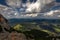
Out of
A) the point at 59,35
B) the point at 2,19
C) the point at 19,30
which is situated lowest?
the point at 59,35

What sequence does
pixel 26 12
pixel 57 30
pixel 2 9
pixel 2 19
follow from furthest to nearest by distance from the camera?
pixel 26 12
pixel 2 9
pixel 57 30
pixel 2 19

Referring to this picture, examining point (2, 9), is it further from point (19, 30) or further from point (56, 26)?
point (56, 26)

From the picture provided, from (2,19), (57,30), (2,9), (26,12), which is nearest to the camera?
(2,19)

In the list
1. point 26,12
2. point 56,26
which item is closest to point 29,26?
point 56,26

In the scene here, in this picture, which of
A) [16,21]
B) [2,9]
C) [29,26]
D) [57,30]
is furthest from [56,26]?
[2,9]

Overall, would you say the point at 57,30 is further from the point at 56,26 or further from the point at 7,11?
the point at 7,11

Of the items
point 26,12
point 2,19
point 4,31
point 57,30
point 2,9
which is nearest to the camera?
point 4,31

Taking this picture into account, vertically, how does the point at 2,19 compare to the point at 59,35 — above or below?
above

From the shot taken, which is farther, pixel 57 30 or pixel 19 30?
pixel 57 30

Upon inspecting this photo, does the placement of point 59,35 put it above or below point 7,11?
below

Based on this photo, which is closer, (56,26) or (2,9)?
(56,26)
